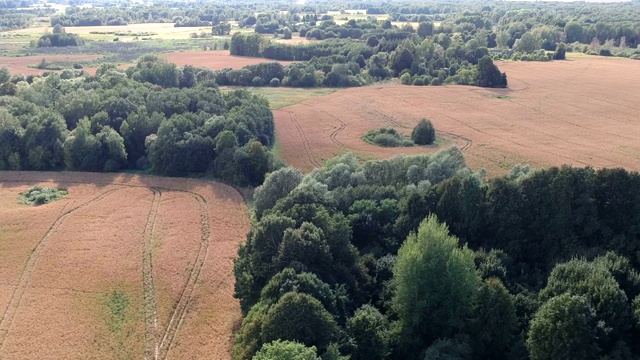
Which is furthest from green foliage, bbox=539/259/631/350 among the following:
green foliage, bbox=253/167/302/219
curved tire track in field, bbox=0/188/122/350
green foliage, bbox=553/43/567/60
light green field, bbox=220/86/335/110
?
green foliage, bbox=553/43/567/60

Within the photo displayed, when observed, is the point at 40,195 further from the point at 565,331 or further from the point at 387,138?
the point at 565,331

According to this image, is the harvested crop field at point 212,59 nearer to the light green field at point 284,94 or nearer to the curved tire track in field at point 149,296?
the light green field at point 284,94

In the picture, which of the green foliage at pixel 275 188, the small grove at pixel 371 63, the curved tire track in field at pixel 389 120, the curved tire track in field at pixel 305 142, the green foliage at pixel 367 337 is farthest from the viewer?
the small grove at pixel 371 63

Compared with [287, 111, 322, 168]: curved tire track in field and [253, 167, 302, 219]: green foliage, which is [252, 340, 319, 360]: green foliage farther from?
[287, 111, 322, 168]: curved tire track in field

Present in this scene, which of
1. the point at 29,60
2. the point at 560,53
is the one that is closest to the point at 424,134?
the point at 560,53

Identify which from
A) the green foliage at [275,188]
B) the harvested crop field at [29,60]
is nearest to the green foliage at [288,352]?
the green foliage at [275,188]

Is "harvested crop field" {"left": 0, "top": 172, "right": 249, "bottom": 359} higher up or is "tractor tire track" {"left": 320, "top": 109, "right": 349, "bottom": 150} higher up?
"tractor tire track" {"left": 320, "top": 109, "right": 349, "bottom": 150}

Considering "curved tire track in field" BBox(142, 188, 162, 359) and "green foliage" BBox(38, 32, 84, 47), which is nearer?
"curved tire track in field" BBox(142, 188, 162, 359)

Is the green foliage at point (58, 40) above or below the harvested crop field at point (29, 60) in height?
above
